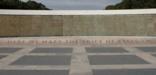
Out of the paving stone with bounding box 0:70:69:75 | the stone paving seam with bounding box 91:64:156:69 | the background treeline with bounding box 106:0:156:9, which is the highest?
the paving stone with bounding box 0:70:69:75

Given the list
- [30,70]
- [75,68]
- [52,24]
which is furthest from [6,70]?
[52,24]

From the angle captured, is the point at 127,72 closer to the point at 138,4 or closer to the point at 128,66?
the point at 128,66

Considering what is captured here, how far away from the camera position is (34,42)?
2323 centimetres

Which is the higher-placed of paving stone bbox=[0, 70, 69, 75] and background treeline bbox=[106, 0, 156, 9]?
paving stone bbox=[0, 70, 69, 75]

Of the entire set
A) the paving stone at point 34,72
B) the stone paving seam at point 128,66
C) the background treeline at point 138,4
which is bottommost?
the background treeline at point 138,4

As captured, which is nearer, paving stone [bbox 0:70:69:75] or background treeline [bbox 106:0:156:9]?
paving stone [bbox 0:70:69:75]

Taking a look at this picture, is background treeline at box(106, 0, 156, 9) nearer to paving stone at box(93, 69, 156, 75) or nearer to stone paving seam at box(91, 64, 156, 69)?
stone paving seam at box(91, 64, 156, 69)

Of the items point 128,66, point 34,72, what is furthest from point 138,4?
point 34,72

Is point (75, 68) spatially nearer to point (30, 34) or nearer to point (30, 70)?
point (30, 70)

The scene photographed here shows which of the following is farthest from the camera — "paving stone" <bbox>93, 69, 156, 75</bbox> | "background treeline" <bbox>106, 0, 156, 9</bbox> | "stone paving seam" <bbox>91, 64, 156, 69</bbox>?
"background treeline" <bbox>106, 0, 156, 9</bbox>

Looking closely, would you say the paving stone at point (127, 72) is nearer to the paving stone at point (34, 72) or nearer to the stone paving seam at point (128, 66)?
the stone paving seam at point (128, 66)

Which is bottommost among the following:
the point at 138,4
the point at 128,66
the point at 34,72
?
the point at 138,4

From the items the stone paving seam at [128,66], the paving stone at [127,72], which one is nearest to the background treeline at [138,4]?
the stone paving seam at [128,66]

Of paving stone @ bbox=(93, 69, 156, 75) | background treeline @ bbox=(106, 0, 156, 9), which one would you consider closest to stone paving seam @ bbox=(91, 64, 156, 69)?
paving stone @ bbox=(93, 69, 156, 75)
